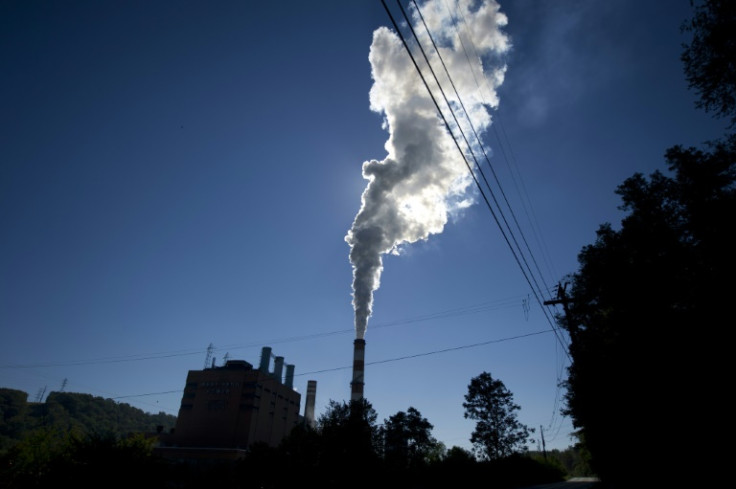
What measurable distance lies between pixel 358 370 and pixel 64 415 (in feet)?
355

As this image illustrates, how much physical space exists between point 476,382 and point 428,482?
2045cm

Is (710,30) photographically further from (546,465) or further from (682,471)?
(546,465)

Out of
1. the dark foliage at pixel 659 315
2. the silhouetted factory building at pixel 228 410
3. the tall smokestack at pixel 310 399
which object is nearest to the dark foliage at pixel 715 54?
the dark foliage at pixel 659 315

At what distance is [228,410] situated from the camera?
55062mm

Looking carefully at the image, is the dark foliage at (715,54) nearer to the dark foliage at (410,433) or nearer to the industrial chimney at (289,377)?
the dark foliage at (410,433)

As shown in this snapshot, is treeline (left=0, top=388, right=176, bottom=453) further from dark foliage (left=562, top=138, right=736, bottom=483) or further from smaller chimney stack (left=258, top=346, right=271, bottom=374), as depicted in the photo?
dark foliage (left=562, top=138, right=736, bottom=483)

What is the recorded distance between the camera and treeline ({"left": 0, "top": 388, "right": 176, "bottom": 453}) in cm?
8594

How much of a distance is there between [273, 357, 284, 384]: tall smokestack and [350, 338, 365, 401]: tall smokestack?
36.5m

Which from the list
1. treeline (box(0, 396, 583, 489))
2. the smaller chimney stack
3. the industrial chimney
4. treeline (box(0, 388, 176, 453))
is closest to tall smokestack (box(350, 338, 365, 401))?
treeline (box(0, 396, 583, 489))

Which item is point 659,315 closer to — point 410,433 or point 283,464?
point 283,464

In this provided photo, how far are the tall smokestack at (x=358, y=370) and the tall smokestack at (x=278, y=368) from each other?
3650cm

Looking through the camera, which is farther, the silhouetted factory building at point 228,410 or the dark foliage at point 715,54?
the silhouetted factory building at point 228,410

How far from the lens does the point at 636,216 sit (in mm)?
19875

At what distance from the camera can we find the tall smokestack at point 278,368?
6800cm
